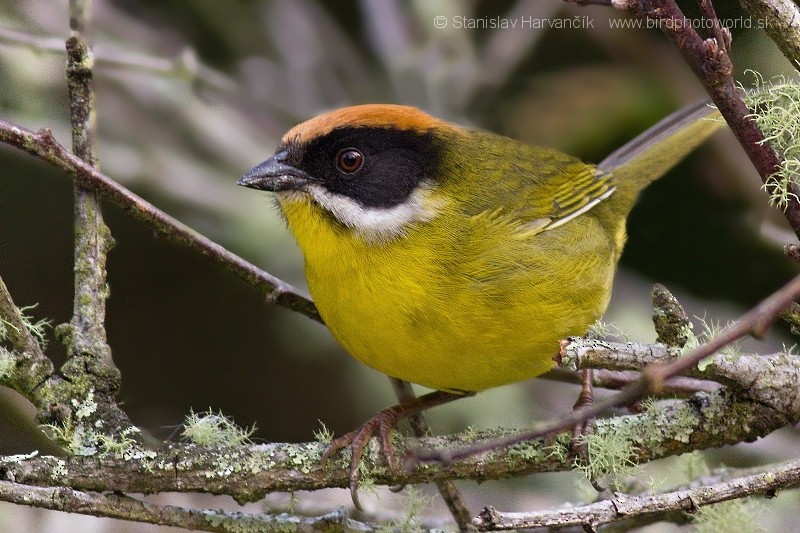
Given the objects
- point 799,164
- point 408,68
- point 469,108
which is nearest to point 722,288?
point 469,108

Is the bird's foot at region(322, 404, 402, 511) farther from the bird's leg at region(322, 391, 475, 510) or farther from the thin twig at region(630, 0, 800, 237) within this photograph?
the thin twig at region(630, 0, 800, 237)

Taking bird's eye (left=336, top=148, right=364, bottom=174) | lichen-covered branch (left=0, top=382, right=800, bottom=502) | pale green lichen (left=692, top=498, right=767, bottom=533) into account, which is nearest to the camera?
lichen-covered branch (left=0, top=382, right=800, bottom=502)

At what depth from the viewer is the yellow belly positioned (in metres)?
3.15

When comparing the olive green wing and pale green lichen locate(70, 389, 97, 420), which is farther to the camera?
the olive green wing

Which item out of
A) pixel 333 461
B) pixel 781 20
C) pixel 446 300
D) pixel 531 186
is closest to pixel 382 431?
pixel 333 461

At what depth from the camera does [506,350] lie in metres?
3.17

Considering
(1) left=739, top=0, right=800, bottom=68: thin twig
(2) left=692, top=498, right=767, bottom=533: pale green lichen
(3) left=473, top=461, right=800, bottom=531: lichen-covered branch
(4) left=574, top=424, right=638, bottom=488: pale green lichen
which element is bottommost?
(3) left=473, top=461, right=800, bottom=531: lichen-covered branch

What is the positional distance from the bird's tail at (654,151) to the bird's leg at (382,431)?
55.0 inches

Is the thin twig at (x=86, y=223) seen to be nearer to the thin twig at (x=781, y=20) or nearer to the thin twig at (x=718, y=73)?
the thin twig at (x=718, y=73)

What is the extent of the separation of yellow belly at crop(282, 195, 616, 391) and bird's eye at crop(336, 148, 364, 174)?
7.8 inches

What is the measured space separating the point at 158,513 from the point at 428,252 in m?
1.31

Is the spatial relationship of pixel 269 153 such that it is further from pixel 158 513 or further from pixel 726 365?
pixel 726 365

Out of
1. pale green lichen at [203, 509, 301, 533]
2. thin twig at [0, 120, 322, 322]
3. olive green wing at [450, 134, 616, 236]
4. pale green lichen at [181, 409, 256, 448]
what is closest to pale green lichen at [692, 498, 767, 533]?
olive green wing at [450, 134, 616, 236]

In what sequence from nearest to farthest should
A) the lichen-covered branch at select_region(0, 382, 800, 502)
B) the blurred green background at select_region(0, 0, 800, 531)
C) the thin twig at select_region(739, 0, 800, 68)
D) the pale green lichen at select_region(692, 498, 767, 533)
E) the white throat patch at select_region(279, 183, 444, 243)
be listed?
→ the thin twig at select_region(739, 0, 800, 68) → the lichen-covered branch at select_region(0, 382, 800, 502) → the pale green lichen at select_region(692, 498, 767, 533) → the white throat patch at select_region(279, 183, 444, 243) → the blurred green background at select_region(0, 0, 800, 531)
